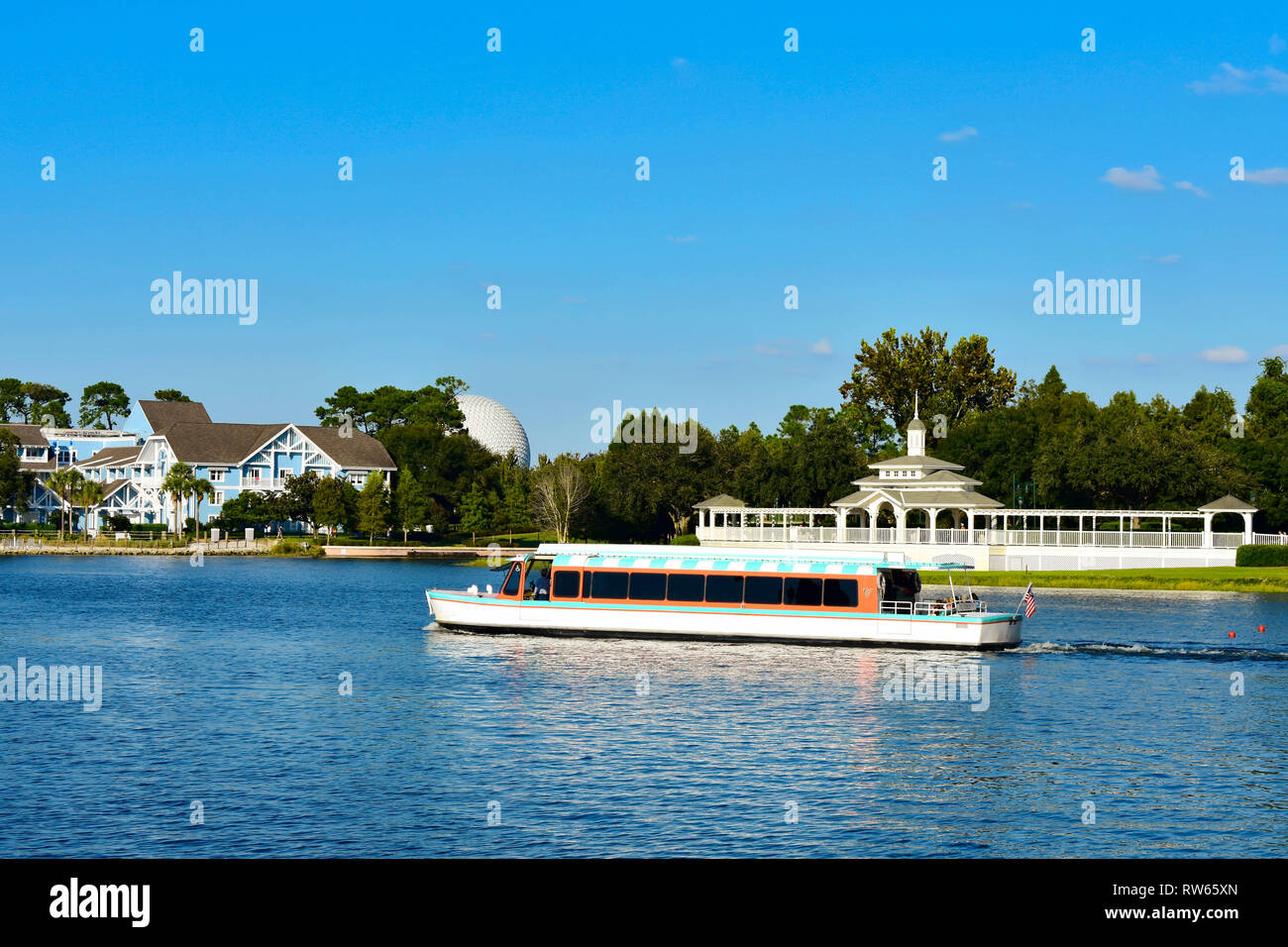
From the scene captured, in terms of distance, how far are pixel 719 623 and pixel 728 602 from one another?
Answer: 94 centimetres

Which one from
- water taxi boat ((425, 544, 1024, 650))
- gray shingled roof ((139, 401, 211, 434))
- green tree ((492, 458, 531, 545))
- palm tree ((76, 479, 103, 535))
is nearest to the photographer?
water taxi boat ((425, 544, 1024, 650))

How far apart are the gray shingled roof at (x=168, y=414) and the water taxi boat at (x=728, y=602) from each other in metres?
121

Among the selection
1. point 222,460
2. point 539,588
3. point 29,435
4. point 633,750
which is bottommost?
point 633,750

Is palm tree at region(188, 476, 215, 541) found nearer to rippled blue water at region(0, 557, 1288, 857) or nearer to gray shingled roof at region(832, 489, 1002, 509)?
gray shingled roof at region(832, 489, 1002, 509)

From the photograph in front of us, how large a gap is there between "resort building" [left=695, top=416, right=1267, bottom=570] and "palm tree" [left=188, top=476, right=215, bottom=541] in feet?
213

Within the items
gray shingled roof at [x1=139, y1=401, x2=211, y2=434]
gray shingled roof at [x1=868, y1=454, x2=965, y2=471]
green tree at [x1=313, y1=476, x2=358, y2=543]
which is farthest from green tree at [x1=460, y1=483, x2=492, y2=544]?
gray shingled roof at [x1=868, y1=454, x2=965, y2=471]

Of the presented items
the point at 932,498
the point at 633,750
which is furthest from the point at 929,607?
the point at 932,498

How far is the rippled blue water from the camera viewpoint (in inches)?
857

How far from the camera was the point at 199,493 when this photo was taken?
465 feet

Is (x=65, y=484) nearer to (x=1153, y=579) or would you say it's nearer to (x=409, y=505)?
(x=409, y=505)

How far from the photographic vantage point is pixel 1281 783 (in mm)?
26359

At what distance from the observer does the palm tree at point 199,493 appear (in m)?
141

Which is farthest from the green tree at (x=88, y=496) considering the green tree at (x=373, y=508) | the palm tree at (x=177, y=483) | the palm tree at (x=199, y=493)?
the green tree at (x=373, y=508)

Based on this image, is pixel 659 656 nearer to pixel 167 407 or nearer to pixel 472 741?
pixel 472 741
